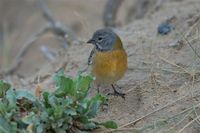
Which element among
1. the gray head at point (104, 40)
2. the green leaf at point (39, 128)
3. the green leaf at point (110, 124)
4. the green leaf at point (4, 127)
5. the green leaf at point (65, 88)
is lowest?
the green leaf at point (110, 124)

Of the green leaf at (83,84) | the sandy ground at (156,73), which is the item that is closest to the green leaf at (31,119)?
the green leaf at (83,84)

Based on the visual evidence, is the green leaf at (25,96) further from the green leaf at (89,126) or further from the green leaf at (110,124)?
the green leaf at (110,124)

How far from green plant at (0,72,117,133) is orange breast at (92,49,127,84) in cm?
61

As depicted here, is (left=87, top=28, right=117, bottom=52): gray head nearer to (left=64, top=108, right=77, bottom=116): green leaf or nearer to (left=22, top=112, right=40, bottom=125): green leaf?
(left=64, top=108, right=77, bottom=116): green leaf

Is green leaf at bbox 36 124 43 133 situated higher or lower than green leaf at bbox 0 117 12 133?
lower

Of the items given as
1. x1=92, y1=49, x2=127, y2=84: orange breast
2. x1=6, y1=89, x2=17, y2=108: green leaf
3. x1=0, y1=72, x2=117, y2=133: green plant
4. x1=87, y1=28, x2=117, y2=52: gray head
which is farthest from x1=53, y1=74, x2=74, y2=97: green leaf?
x1=87, y1=28, x2=117, y2=52: gray head

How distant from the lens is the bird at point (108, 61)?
5098 millimetres

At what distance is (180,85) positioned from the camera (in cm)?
505

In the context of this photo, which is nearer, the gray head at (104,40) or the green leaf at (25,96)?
the green leaf at (25,96)

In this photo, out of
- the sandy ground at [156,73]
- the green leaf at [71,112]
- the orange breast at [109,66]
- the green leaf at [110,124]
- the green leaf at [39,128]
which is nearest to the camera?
the green leaf at [39,128]

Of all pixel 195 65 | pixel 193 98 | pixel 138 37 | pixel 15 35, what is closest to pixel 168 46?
pixel 138 37

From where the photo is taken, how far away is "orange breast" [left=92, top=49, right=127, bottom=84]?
16.7ft

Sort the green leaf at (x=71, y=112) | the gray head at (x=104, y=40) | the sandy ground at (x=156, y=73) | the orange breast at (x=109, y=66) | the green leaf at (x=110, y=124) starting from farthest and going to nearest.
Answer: the gray head at (x=104, y=40), the orange breast at (x=109, y=66), the sandy ground at (x=156, y=73), the green leaf at (x=110, y=124), the green leaf at (x=71, y=112)

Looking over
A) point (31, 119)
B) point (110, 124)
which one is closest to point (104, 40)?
point (110, 124)
